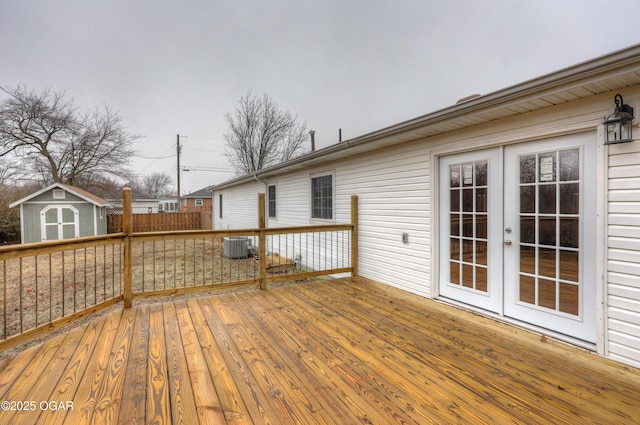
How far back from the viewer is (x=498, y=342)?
2533 mm

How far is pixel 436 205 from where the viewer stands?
12.2 ft

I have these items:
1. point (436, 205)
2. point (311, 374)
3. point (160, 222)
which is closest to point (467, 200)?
point (436, 205)

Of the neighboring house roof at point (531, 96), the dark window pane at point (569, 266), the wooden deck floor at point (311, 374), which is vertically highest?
the neighboring house roof at point (531, 96)

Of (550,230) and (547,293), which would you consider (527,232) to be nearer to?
(550,230)

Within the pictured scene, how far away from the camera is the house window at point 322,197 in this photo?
607 centimetres

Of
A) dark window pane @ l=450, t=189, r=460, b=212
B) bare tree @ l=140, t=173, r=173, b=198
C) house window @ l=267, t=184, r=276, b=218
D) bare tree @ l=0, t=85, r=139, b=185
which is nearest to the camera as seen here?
dark window pane @ l=450, t=189, r=460, b=212

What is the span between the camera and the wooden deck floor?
160 cm

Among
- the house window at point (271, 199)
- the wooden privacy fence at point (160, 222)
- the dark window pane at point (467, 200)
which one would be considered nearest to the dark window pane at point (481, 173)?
the dark window pane at point (467, 200)

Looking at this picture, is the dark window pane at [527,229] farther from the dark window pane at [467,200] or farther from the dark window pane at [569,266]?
the dark window pane at [467,200]

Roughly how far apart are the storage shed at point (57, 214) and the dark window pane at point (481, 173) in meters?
14.6

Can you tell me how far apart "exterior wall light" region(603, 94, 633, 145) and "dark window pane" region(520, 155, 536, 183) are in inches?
22.9

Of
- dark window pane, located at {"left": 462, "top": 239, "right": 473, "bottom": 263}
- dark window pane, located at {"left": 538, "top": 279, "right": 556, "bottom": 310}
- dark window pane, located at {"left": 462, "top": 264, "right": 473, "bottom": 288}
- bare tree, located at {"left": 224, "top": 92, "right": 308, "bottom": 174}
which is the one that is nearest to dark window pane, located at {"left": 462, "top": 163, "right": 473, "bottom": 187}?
dark window pane, located at {"left": 462, "top": 239, "right": 473, "bottom": 263}

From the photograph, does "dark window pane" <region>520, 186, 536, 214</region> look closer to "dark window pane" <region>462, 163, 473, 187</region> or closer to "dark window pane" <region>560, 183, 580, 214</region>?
"dark window pane" <region>560, 183, 580, 214</region>

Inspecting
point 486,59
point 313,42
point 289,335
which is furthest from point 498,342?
point 313,42
